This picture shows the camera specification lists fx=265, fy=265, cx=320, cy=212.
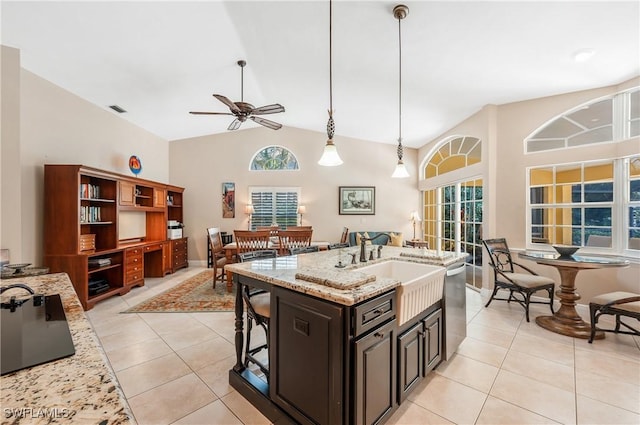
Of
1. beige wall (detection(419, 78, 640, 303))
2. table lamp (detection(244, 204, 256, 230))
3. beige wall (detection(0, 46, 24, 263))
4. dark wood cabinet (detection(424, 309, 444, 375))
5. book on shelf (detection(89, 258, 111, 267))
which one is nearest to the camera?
dark wood cabinet (detection(424, 309, 444, 375))

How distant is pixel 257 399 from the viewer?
186 cm

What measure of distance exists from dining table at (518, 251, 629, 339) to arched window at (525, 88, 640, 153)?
1.65m

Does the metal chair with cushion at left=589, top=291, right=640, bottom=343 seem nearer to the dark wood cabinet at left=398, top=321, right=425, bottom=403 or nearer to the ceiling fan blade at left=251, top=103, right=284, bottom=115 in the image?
the dark wood cabinet at left=398, top=321, right=425, bottom=403

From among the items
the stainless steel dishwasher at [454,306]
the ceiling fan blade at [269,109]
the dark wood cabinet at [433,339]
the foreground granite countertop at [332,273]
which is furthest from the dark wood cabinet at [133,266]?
the stainless steel dishwasher at [454,306]

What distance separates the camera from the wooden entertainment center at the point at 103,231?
11.5ft

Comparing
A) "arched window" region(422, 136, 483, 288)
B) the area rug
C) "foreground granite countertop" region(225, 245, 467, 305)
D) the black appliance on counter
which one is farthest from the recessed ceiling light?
the area rug

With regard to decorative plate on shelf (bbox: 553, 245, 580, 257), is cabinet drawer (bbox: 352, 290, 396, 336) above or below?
below

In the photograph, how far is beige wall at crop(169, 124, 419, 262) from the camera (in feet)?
21.5

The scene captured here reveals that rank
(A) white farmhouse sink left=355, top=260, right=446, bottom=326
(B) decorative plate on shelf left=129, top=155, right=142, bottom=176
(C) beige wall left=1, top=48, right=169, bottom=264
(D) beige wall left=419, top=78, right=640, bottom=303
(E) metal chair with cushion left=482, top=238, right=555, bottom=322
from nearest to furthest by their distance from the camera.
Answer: (A) white farmhouse sink left=355, top=260, right=446, bottom=326, (C) beige wall left=1, top=48, right=169, bottom=264, (E) metal chair with cushion left=482, top=238, right=555, bottom=322, (D) beige wall left=419, top=78, right=640, bottom=303, (B) decorative plate on shelf left=129, top=155, right=142, bottom=176

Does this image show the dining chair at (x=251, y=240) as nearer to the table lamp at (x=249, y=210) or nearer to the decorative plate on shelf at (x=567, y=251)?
the table lamp at (x=249, y=210)

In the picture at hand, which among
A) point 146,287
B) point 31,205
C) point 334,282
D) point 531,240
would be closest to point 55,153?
point 31,205

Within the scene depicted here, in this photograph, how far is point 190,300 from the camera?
3.98 m

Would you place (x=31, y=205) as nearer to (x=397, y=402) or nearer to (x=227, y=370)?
(x=227, y=370)

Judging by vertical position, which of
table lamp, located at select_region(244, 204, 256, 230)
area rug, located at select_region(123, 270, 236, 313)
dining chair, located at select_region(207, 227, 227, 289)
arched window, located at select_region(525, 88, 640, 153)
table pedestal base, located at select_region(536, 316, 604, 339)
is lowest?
area rug, located at select_region(123, 270, 236, 313)
